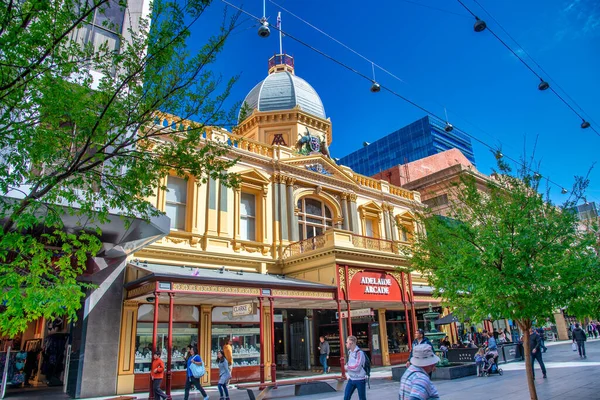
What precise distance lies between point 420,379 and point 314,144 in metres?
20.5

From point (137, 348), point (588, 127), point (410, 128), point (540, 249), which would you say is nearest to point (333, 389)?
point (137, 348)

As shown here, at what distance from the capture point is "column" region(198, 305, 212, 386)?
622 inches

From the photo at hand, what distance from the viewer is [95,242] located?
759 cm

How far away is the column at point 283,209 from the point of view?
19906 millimetres

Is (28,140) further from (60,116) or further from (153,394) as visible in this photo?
(153,394)

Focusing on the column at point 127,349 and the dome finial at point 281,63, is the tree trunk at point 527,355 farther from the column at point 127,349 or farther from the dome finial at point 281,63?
the dome finial at point 281,63

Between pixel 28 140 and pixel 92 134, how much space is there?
1.02 meters

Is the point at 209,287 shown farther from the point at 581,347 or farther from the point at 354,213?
the point at 581,347

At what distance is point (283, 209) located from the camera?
20.2 m

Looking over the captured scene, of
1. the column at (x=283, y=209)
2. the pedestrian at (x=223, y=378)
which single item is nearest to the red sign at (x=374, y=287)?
the column at (x=283, y=209)

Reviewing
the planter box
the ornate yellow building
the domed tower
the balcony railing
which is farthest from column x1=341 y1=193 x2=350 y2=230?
the planter box

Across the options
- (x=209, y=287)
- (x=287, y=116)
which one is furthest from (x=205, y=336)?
(x=287, y=116)

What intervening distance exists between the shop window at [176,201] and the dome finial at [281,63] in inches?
→ 630

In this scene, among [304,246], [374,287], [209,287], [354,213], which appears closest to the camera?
[209,287]
